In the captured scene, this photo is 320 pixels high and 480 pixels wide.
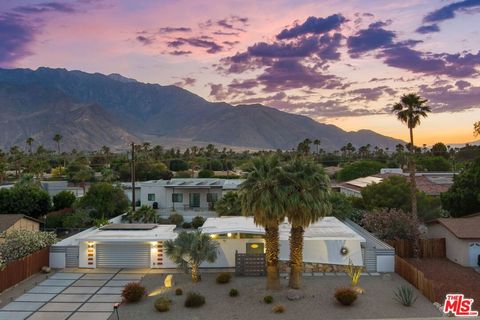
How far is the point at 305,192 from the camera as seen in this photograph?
23531 millimetres

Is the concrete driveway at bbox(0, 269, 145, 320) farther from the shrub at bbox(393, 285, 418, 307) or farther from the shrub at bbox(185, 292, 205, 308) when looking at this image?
the shrub at bbox(393, 285, 418, 307)

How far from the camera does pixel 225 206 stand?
136 feet

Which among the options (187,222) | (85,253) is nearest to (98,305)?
(85,253)

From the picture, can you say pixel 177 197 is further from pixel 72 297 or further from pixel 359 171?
pixel 359 171

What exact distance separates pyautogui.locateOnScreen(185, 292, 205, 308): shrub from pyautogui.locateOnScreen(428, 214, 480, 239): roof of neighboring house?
17885 millimetres

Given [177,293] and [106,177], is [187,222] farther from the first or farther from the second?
[106,177]

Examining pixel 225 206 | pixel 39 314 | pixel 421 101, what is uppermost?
pixel 421 101

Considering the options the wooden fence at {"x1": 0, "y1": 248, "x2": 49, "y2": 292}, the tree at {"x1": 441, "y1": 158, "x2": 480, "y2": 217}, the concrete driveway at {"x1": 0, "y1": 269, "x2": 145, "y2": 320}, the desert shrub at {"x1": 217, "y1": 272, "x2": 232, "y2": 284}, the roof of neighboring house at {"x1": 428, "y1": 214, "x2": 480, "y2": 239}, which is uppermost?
the tree at {"x1": 441, "y1": 158, "x2": 480, "y2": 217}

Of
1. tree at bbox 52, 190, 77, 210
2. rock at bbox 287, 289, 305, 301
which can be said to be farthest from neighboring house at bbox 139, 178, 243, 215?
rock at bbox 287, 289, 305, 301

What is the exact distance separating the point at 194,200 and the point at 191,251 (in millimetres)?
28240

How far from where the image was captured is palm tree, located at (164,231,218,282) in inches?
1054

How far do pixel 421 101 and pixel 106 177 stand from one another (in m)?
50.4

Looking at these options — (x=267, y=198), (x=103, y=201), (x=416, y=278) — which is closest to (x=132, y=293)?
(x=267, y=198)

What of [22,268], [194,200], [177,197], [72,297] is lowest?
[72,297]
